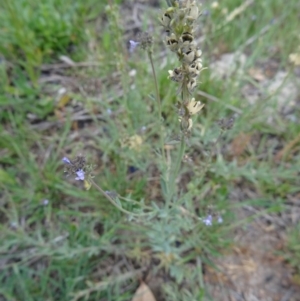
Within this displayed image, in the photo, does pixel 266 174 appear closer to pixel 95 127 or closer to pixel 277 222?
pixel 277 222

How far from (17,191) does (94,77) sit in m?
0.85

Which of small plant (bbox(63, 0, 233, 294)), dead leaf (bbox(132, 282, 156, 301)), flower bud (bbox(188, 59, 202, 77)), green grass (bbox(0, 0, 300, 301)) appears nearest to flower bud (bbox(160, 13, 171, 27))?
small plant (bbox(63, 0, 233, 294))

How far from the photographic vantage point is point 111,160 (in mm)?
2094

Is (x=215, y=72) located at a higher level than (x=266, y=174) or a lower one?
higher

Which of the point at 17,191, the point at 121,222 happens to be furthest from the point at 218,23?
the point at 17,191

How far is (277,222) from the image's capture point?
1.99 metres

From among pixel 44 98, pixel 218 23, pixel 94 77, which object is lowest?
pixel 44 98

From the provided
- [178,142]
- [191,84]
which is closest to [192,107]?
[191,84]

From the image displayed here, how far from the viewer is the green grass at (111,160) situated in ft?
5.83

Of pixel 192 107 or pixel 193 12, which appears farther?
pixel 192 107

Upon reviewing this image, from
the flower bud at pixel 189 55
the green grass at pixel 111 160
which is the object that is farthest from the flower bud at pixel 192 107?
the green grass at pixel 111 160

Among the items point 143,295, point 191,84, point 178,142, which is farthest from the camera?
point 143,295

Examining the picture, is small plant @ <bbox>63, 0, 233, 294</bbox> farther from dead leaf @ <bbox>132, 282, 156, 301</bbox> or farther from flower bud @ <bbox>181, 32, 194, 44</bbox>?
dead leaf @ <bbox>132, 282, 156, 301</bbox>

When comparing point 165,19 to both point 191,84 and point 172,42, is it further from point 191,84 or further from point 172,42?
→ point 191,84
